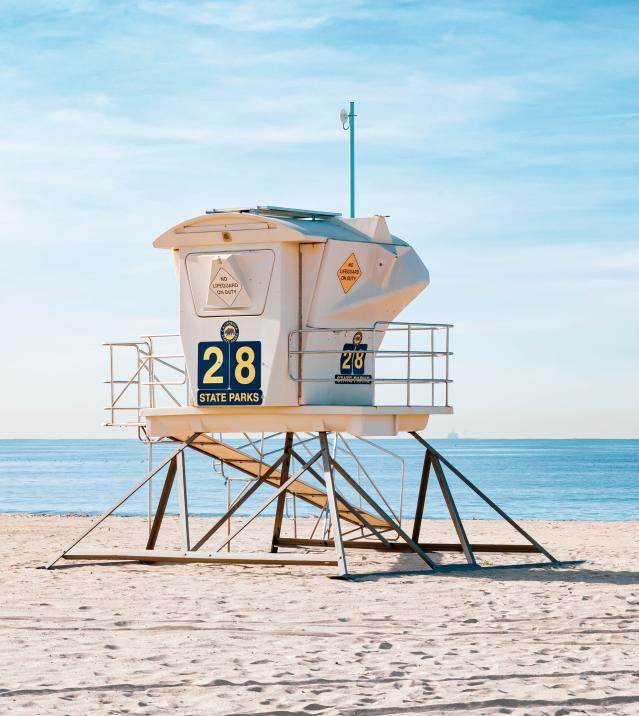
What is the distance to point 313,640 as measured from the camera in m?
11.5

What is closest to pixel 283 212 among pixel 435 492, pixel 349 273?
pixel 349 273

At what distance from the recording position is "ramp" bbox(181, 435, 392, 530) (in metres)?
18.4

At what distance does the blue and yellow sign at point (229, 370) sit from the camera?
16.4 m

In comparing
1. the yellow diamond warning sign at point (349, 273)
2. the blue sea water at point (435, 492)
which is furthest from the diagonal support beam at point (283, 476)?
the blue sea water at point (435, 492)

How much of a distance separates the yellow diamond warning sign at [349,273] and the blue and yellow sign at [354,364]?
741 mm

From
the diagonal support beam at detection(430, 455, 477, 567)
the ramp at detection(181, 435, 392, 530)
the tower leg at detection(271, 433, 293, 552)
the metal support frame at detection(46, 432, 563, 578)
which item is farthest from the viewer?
the tower leg at detection(271, 433, 293, 552)

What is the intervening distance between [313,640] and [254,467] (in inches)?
325

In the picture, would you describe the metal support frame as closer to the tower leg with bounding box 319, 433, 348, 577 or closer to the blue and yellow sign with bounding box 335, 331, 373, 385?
the tower leg with bounding box 319, 433, 348, 577

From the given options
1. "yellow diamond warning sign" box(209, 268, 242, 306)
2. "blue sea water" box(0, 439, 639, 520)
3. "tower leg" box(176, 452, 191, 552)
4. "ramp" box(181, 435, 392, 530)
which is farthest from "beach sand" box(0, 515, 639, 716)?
"blue sea water" box(0, 439, 639, 520)

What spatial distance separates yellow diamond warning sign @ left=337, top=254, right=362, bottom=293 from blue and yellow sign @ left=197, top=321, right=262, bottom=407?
4.81 ft

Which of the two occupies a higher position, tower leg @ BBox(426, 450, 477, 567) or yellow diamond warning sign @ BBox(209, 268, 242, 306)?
yellow diamond warning sign @ BBox(209, 268, 242, 306)

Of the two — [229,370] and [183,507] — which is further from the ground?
[229,370]

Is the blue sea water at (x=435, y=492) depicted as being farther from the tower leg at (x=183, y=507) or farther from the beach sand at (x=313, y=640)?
the beach sand at (x=313, y=640)

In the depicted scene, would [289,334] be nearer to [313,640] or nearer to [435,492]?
[313,640]
